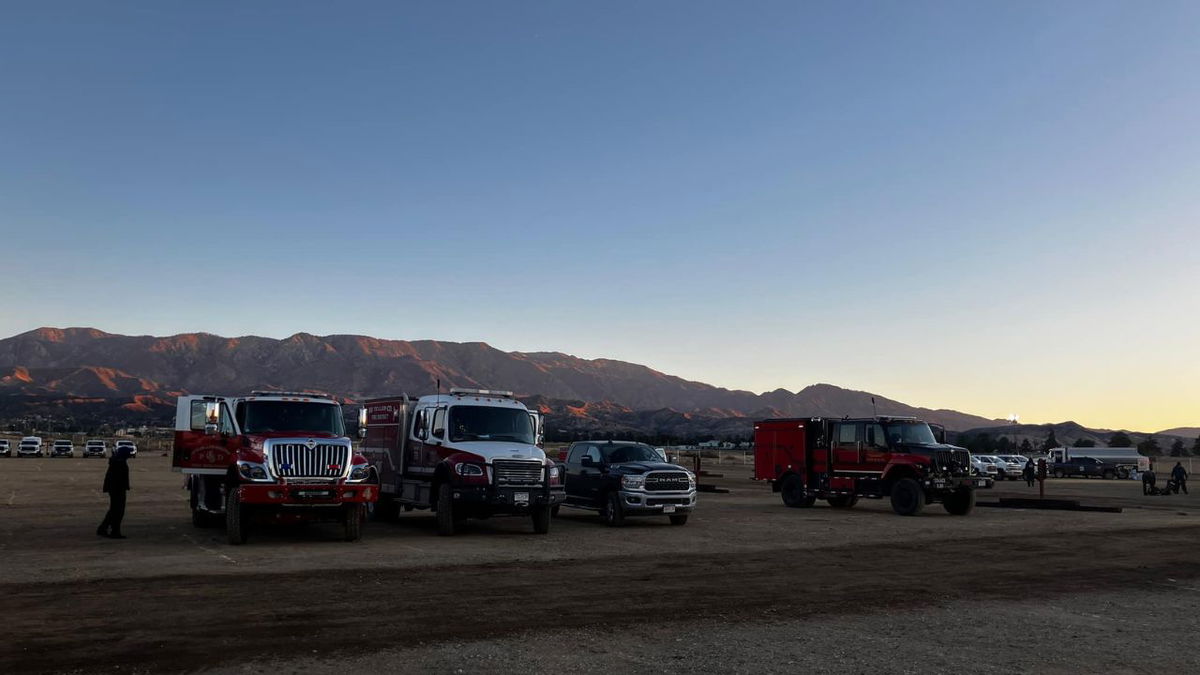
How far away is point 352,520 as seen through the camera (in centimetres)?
1752

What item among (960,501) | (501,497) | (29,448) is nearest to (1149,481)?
(960,501)

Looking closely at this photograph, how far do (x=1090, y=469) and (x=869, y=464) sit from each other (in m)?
53.5

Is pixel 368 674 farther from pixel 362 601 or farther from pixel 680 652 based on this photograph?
pixel 362 601

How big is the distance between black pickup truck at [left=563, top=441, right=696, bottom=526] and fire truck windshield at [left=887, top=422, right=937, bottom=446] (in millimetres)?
7468

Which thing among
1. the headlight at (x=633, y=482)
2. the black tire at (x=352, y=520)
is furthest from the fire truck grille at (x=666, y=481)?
the black tire at (x=352, y=520)

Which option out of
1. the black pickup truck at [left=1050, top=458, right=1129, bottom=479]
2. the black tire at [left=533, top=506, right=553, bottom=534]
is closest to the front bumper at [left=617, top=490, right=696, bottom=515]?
the black tire at [left=533, top=506, right=553, bottom=534]

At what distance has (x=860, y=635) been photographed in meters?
9.37

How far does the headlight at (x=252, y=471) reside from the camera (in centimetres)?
1684

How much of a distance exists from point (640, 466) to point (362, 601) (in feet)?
37.9

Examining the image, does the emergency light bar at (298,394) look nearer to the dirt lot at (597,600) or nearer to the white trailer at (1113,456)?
the dirt lot at (597,600)

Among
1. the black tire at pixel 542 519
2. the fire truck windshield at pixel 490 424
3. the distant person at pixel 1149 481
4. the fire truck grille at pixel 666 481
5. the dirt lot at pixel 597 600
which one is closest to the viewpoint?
the dirt lot at pixel 597 600

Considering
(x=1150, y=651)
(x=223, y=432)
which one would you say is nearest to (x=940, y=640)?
(x=1150, y=651)

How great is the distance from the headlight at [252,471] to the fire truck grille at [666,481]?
862 centimetres

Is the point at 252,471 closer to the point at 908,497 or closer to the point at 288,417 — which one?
the point at 288,417
